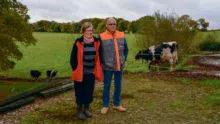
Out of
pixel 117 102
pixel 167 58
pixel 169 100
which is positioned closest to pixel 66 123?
pixel 117 102

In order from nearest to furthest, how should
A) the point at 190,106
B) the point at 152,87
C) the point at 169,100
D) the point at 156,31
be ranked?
the point at 190,106
the point at 169,100
the point at 152,87
the point at 156,31

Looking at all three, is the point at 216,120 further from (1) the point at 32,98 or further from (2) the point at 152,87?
(1) the point at 32,98

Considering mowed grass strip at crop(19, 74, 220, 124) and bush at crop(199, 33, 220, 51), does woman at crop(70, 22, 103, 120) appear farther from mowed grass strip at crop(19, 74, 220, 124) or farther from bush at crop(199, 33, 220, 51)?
bush at crop(199, 33, 220, 51)

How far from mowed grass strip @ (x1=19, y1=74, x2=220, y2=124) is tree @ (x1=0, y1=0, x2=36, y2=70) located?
5437 millimetres

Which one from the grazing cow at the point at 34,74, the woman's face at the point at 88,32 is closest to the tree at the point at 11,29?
the grazing cow at the point at 34,74

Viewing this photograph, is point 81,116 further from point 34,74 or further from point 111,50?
point 34,74

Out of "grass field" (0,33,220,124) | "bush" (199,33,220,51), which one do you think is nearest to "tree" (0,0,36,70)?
"grass field" (0,33,220,124)

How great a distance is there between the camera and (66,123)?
22.6ft

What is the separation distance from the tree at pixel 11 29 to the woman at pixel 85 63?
7.98m

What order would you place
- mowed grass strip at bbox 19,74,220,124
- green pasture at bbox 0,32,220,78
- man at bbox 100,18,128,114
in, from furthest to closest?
1. green pasture at bbox 0,32,220,78
2. mowed grass strip at bbox 19,74,220,124
3. man at bbox 100,18,128,114

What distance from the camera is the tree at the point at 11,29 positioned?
13818mm

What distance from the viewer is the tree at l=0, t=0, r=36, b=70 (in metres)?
13.8

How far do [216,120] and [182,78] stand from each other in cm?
606

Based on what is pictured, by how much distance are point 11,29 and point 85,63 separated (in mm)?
9336
